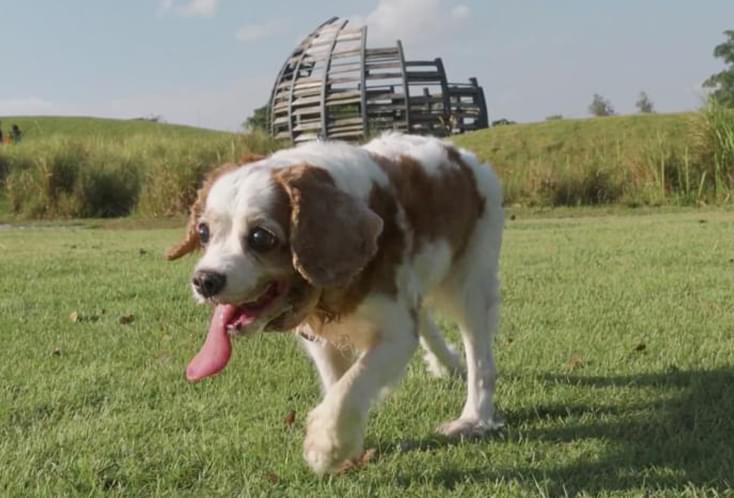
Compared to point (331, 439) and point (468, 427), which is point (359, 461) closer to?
point (331, 439)

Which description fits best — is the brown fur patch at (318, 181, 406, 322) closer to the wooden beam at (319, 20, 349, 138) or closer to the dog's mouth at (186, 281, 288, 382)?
the dog's mouth at (186, 281, 288, 382)

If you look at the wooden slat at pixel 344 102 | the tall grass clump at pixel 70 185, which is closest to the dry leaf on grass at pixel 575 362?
the tall grass clump at pixel 70 185

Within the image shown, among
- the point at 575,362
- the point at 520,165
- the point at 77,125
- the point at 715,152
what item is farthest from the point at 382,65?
the point at 77,125

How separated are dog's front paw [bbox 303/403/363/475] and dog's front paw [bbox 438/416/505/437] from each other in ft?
2.23

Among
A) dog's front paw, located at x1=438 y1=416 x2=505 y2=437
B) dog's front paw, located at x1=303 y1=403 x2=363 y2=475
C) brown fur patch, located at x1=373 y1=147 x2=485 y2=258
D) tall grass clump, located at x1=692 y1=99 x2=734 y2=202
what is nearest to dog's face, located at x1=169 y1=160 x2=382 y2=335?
dog's front paw, located at x1=303 y1=403 x2=363 y2=475

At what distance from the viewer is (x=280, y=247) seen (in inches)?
121

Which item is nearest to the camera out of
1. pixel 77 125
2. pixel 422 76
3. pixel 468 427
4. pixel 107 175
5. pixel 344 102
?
pixel 468 427

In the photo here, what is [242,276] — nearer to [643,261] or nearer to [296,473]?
[296,473]

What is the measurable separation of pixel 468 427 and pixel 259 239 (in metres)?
1.26

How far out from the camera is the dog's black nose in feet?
9.41

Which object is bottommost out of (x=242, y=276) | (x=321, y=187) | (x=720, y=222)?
(x=720, y=222)

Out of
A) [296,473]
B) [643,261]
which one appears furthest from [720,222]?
[296,473]

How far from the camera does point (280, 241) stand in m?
3.05

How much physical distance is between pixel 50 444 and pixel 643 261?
6.76 m
